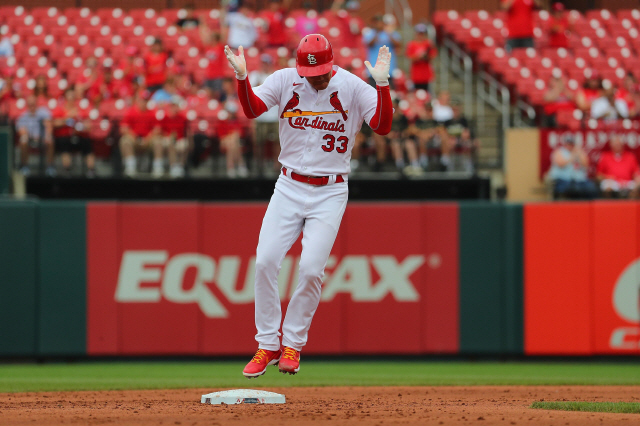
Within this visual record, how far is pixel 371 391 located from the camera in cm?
784

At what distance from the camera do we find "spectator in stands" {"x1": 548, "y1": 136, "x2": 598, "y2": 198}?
11815mm

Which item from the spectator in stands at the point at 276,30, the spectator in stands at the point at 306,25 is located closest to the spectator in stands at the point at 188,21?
the spectator in stands at the point at 276,30

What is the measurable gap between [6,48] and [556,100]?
8931 millimetres

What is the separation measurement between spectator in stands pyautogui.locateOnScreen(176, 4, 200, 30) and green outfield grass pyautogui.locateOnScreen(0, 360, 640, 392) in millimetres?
7328

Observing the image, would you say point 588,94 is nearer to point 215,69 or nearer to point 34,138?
point 215,69

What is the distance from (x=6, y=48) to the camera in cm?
1517

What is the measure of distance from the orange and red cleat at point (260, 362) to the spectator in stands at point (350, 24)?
998cm

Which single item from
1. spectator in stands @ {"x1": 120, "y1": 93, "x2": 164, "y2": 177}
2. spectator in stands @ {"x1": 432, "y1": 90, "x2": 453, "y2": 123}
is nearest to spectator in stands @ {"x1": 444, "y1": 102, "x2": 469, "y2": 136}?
spectator in stands @ {"x1": 432, "y1": 90, "x2": 453, "y2": 123}

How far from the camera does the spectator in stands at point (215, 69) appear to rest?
13839 millimetres

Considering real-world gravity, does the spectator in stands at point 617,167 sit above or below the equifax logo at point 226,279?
above

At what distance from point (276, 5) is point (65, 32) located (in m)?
3.91

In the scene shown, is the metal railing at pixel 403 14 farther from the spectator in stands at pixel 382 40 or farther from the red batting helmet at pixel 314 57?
the red batting helmet at pixel 314 57

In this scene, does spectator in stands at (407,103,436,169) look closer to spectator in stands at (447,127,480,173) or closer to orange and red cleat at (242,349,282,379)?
spectator in stands at (447,127,480,173)

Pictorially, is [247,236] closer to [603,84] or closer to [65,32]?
[603,84]
